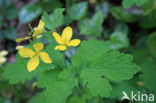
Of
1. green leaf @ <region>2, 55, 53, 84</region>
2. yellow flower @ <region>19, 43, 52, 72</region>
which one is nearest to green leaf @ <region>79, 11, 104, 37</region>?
green leaf @ <region>2, 55, 53, 84</region>

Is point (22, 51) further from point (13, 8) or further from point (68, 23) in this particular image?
point (13, 8)

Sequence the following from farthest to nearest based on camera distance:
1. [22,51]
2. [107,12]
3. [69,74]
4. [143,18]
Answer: [107,12] → [143,18] → [69,74] → [22,51]

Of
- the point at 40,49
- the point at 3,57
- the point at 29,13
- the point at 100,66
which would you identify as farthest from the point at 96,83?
the point at 29,13

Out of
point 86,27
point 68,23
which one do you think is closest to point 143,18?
point 86,27

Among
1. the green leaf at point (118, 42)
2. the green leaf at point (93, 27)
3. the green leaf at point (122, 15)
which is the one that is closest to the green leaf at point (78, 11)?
the green leaf at point (93, 27)

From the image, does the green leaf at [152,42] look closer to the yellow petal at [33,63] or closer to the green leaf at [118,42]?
the green leaf at [118,42]

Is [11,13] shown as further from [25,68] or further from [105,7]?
[25,68]

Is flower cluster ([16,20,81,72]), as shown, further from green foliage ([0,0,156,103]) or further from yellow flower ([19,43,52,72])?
green foliage ([0,0,156,103])
